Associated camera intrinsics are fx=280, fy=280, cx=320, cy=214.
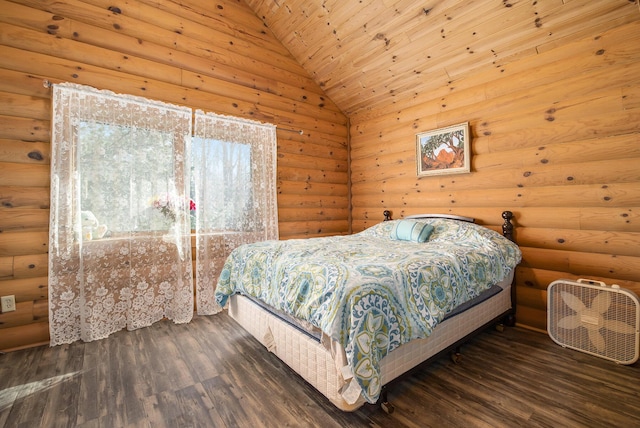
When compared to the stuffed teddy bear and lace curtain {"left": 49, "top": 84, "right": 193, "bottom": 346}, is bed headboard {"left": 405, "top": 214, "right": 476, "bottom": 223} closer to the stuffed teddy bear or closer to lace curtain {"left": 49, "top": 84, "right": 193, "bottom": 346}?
lace curtain {"left": 49, "top": 84, "right": 193, "bottom": 346}

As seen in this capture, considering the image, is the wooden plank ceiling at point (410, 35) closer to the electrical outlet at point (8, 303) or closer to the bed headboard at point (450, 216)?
the bed headboard at point (450, 216)

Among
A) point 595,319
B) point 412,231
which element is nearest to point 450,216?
point 412,231

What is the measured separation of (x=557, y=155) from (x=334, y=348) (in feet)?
8.45

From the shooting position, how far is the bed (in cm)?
139

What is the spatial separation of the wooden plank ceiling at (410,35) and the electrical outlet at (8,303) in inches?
153

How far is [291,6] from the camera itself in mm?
3338

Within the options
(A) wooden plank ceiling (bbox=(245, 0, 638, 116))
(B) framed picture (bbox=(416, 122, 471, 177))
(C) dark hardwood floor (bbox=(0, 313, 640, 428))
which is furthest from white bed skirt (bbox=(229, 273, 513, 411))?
(A) wooden plank ceiling (bbox=(245, 0, 638, 116))

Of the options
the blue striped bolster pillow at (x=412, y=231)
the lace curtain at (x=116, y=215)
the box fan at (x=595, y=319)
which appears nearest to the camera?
the box fan at (x=595, y=319)

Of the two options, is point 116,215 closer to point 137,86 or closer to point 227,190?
point 227,190

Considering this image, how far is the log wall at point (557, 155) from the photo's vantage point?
2.17 m

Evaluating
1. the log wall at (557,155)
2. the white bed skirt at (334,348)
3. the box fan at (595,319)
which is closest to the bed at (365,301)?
the white bed skirt at (334,348)

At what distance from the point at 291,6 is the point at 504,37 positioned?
2335 mm

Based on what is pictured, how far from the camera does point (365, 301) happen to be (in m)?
1.39

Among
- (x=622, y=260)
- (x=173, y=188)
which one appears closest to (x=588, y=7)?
(x=622, y=260)
